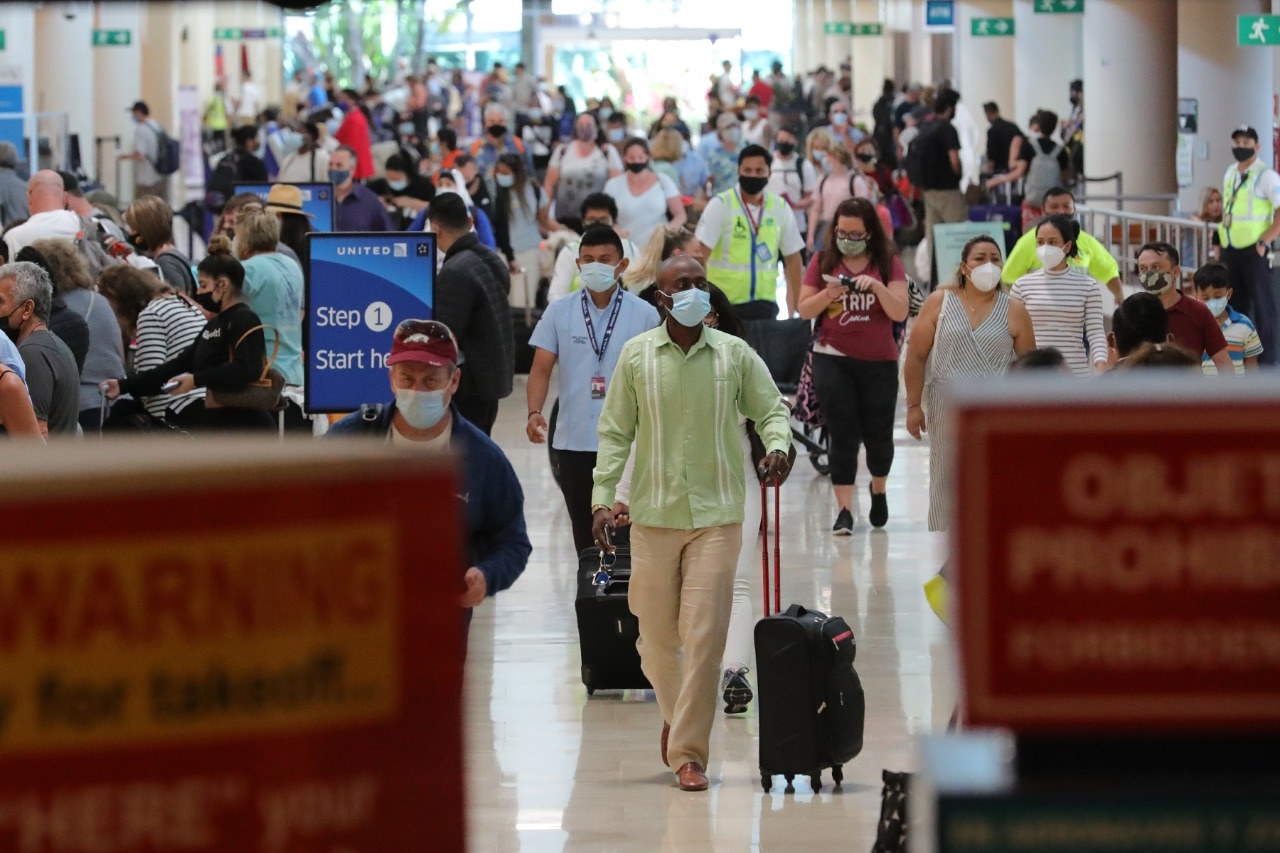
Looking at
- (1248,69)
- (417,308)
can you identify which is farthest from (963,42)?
(417,308)

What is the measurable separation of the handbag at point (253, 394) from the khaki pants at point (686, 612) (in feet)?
10.8

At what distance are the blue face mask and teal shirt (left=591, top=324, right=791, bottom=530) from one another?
12cm

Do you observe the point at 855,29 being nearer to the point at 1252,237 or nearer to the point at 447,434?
the point at 1252,237

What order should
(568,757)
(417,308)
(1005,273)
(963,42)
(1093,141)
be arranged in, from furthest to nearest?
(963,42) < (1093,141) < (1005,273) < (417,308) < (568,757)

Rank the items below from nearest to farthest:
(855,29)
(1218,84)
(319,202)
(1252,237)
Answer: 1. (319,202)
2. (1252,237)
3. (1218,84)
4. (855,29)

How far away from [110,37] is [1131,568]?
32.0 m

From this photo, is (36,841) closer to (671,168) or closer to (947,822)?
(947,822)

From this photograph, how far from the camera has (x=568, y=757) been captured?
745 centimetres

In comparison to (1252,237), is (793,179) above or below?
above

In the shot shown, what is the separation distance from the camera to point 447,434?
5.74m

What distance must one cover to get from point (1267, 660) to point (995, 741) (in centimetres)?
31

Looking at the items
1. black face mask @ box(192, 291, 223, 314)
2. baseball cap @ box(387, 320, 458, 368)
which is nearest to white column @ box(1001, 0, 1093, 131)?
black face mask @ box(192, 291, 223, 314)

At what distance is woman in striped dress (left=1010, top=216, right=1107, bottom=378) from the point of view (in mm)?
9500

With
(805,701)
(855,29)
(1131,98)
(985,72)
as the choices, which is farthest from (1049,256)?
(855,29)
